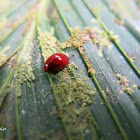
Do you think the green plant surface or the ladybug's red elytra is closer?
the green plant surface

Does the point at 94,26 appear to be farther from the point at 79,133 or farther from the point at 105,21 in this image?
the point at 79,133

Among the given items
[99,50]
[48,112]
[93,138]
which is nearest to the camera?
[93,138]

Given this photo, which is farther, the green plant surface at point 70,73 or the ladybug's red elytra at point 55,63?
the ladybug's red elytra at point 55,63

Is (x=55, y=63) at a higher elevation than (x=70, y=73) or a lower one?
higher

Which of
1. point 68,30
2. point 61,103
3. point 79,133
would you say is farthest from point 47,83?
point 68,30
